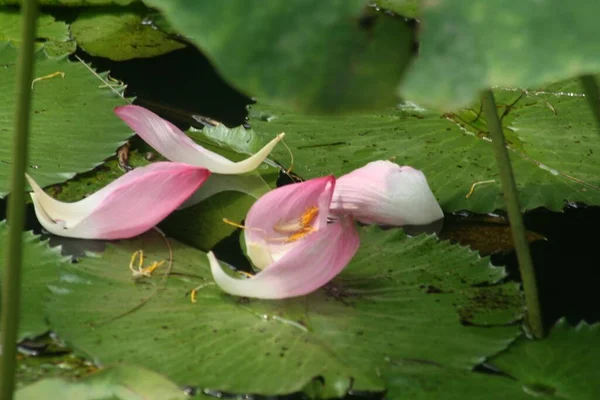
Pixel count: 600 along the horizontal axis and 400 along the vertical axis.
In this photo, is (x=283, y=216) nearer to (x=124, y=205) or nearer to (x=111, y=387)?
(x=124, y=205)

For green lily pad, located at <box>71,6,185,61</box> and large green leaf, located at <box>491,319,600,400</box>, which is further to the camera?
green lily pad, located at <box>71,6,185,61</box>

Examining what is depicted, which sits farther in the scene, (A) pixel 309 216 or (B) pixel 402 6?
(B) pixel 402 6

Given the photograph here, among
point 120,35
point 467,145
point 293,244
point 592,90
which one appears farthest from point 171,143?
point 120,35

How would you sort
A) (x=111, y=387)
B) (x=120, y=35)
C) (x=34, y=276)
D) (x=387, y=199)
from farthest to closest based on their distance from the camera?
1. (x=120, y=35)
2. (x=387, y=199)
3. (x=34, y=276)
4. (x=111, y=387)

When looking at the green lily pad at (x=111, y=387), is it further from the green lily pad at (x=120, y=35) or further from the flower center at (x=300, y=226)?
the green lily pad at (x=120, y=35)

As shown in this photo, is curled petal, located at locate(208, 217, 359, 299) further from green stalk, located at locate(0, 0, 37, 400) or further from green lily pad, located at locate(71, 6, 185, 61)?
green lily pad, located at locate(71, 6, 185, 61)

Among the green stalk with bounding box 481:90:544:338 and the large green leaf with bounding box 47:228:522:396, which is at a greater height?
the green stalk with bounding box 481:90:544:338

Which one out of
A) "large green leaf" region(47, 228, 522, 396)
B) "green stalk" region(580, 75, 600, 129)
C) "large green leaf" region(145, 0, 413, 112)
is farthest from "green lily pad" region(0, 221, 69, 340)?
"green stalk" region(580, 75, 600, 129)
